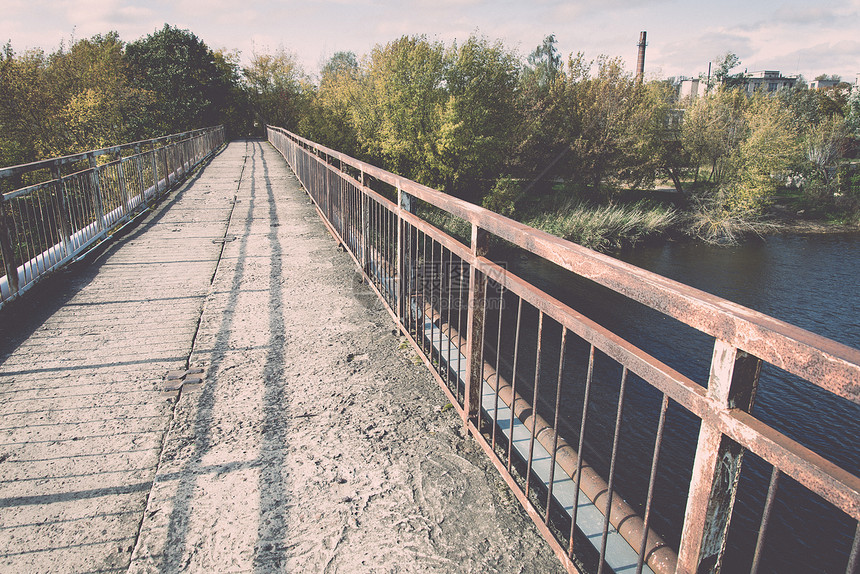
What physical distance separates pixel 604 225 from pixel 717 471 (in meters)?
27.2

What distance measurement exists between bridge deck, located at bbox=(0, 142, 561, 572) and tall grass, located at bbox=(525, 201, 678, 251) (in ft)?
75.3

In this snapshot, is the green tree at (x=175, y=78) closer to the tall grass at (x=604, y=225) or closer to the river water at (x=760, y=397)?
the tall grass at (x=604, y=225)

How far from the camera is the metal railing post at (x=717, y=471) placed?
1.12m

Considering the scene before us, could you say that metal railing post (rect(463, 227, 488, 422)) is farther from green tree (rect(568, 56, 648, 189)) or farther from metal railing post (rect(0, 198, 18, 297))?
green tree (rect(568, 56, 648, 189))

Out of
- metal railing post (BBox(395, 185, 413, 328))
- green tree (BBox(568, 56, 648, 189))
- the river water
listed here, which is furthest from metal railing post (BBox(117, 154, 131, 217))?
green tree (BBox(568, 56, 648, 189))

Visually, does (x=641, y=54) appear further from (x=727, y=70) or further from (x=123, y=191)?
(x=123, y=191)

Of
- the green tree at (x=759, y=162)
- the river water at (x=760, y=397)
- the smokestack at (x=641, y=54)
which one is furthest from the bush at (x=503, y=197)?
the smokestack at (x=641, y=54)

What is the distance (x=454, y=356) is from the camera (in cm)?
327

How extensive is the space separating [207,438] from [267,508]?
67cm

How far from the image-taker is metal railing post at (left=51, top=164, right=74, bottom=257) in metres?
5.79

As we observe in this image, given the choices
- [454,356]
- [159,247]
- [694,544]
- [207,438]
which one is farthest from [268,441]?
[159,247]

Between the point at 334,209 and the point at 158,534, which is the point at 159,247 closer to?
the point at 334,209

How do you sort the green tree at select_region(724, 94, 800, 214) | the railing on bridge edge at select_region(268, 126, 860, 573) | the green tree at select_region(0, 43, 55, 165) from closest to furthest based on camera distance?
the railing on bridge edge at select_region(268, 126, 860, 573)
the green tree at select_region(724, 94, 800, 214)
the green tree at select_region(0, 43, 55, 165)

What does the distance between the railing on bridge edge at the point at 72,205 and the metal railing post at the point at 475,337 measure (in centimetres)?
398
